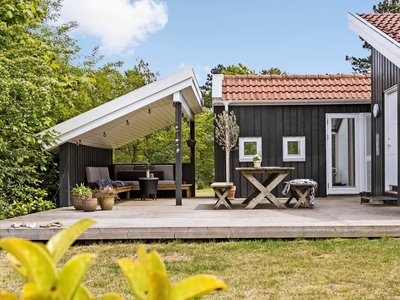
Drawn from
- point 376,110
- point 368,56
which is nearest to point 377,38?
point 376,110

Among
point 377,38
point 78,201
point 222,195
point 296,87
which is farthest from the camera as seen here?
point 296,87

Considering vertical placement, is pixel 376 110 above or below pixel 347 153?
above

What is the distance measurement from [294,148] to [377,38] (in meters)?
3.45

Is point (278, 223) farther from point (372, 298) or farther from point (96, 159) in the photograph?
point (96, 159)

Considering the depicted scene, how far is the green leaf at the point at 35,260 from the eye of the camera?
59cm

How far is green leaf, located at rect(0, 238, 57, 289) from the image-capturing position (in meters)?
0.59

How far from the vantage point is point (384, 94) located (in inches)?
350

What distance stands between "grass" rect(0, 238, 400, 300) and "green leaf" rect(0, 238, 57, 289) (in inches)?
121

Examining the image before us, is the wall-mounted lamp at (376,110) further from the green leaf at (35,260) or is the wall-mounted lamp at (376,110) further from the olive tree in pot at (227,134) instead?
the green leaf at (35,260)

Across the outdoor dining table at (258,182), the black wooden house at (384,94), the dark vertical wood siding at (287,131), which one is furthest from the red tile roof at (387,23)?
the outdoor dining table at (258,182)

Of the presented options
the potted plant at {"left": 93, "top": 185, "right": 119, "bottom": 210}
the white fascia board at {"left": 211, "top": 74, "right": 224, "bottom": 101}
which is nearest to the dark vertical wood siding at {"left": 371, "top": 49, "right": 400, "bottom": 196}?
the white fascia board at {"left": 211, "top": 74, "right": 224, "bottom": 101}

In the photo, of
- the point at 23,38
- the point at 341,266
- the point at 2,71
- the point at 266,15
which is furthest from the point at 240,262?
the point at 266,15

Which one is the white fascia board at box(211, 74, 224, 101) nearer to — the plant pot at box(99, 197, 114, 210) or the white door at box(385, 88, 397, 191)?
the white door at box(385, 88, 397, 191)

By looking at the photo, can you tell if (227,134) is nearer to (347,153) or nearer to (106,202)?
(347,153)
